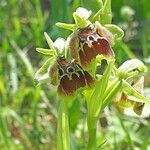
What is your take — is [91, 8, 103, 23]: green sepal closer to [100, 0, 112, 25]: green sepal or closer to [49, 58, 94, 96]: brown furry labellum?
[100, 0, 112, 25]: green sepal

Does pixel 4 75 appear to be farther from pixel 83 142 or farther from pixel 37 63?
pixel 83 142

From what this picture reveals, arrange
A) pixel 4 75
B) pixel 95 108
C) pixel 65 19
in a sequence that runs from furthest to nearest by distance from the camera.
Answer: pixel 4 75 → pixel 65 19 → pixel 95 108

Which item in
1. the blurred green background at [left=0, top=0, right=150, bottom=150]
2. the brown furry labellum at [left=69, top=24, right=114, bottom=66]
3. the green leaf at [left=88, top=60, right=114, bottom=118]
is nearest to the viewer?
the brown furry labellum at [left=69, top=24, right=114, bottom=66]

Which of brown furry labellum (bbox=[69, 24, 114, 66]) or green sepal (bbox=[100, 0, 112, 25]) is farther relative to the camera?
green sepal (bbox=[100, 0, 112, 25])

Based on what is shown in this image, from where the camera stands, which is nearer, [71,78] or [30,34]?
[71,78]

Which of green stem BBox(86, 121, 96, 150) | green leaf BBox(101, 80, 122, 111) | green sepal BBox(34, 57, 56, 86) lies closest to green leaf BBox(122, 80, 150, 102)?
green leaf BBox(101, 80, 122, 111)

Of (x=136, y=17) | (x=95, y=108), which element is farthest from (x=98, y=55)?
(x=136, y=17)

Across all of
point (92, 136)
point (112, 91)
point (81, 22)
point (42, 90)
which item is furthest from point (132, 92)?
point (42, 90)
